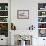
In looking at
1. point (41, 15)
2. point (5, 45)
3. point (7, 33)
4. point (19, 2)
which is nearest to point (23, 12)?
point (19, 2)

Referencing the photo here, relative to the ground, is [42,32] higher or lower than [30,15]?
lower

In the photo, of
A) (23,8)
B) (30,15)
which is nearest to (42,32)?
(30,15)

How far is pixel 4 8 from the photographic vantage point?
20.0 ft

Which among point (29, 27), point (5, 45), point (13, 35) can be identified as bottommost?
point (5, 45)

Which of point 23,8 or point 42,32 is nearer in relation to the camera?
point 23,8

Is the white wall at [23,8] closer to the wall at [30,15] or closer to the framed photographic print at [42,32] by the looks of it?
the wall at [30,15]

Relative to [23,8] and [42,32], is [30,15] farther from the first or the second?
[42,32]

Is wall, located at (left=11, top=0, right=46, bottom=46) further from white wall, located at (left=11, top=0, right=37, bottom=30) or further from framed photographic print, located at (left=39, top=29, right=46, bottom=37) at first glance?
framed photographic print, located at (left=39, top=29, right=46, bottom=37)

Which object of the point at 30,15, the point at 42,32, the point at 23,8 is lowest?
the point at 42,32

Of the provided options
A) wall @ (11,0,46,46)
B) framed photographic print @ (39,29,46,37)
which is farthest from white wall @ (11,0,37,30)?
framed photographic print @ (39,29,46,37)

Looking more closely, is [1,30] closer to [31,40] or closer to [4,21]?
[4,21]

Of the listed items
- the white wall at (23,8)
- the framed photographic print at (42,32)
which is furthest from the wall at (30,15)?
the framed photographic print at (42,32)

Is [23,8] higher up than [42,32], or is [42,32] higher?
[23,8]

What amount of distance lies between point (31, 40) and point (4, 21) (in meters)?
1.70
